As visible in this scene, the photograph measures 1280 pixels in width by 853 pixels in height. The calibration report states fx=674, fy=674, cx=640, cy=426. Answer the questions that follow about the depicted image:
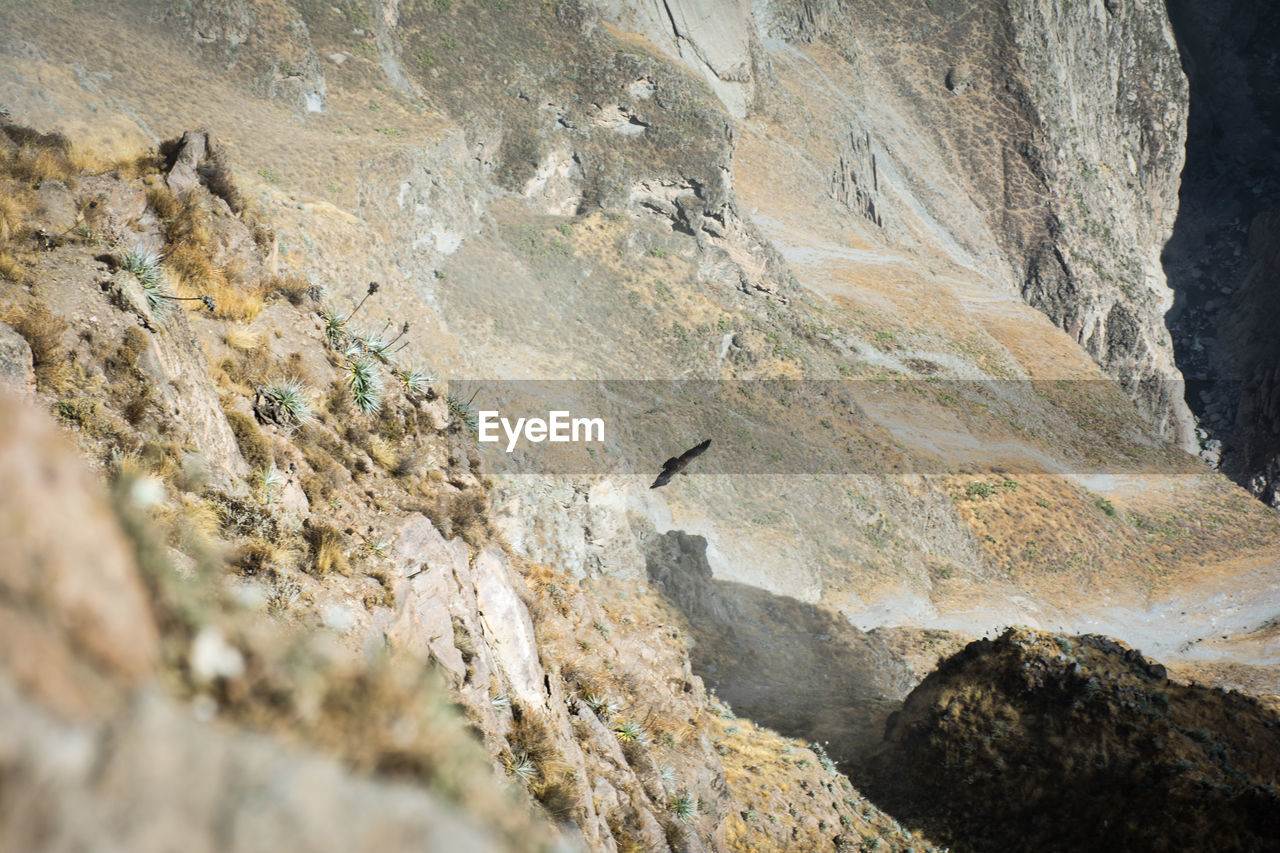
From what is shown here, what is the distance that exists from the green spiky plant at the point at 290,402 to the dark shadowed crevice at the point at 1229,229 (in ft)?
229

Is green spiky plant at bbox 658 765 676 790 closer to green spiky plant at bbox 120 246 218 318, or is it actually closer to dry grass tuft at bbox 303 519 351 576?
dry grass tuft at bbox 303 519 351 576

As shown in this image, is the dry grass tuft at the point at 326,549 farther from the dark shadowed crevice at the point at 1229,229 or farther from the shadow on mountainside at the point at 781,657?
the dark shadowed crevice at the point at 1229,229

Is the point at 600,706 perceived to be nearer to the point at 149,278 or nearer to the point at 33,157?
the point at 149,278

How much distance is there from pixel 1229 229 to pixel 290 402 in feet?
303

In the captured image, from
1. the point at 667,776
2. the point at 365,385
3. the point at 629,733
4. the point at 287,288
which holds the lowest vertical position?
the point at 667,776

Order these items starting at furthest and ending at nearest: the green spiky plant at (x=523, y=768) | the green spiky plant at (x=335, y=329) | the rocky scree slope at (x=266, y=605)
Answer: the green spiky plant at (x=335, y=329) → the green spiky plant at (x=523, y=768) → the rocky scree slope at (x=266, y=605)

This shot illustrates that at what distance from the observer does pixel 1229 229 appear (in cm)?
6944

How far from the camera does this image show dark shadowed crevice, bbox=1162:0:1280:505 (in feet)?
191

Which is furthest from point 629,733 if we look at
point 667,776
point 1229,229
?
point 1229,229

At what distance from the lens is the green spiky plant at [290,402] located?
5.81 meters

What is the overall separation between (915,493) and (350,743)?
1217 inches

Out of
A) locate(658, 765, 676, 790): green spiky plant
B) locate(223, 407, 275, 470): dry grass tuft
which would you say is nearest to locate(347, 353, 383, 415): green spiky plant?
locate(223, 407, 275, 470): dry grass tuft

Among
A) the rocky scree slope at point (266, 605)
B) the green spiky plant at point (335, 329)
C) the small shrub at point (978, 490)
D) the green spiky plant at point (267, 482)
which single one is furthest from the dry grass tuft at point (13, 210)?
the small shrub at point (978, 490)

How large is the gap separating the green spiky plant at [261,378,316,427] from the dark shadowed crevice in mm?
69892
